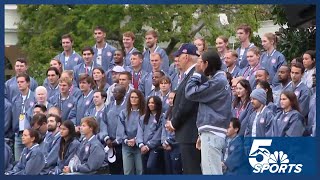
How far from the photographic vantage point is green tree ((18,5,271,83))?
9.47 m

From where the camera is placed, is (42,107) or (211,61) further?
(42,107)

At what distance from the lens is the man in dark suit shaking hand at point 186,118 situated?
9445 mm

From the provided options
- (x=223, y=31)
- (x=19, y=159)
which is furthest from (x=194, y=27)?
(x=19, y=159)

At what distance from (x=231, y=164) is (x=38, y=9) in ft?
7.56

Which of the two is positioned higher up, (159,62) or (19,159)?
(159,62)

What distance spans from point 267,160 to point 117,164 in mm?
1406

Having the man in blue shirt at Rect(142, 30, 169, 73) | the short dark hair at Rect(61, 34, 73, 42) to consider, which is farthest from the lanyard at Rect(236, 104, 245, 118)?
the short dark hair at Rect(61, 34, 73, 42)

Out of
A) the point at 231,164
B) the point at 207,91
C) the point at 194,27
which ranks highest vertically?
the point at 194,27

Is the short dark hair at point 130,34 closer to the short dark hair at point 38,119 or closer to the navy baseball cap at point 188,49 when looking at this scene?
the navy baseball cap at point 188,49

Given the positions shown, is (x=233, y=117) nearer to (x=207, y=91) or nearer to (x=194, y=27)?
(x=207, y=91)

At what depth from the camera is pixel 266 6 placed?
9.53m

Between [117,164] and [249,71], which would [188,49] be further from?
[117,164]

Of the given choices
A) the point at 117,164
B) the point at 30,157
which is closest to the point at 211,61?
the point at 117,164

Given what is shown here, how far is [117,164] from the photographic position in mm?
9562
